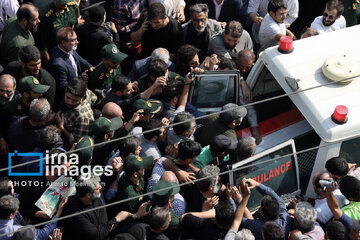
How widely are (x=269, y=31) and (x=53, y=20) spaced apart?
120 inches

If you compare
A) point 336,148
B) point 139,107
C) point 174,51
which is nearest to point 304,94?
point 336,148

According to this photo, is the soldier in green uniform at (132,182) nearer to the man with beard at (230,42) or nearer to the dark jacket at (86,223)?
the dark jacket at (86,223)

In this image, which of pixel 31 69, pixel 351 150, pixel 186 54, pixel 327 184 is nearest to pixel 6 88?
pixel 31 69

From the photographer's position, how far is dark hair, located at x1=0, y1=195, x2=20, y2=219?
569cm

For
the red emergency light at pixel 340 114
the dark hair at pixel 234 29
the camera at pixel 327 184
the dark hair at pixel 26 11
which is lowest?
the camera at pixel 327 184

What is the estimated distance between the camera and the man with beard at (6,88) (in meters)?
7.01

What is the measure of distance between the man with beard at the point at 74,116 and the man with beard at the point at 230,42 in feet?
6.97

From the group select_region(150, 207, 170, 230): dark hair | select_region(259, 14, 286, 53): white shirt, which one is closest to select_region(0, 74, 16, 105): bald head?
select_region(150, 207, 170, 230): dark hair

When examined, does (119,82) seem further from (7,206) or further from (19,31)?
(7,206)

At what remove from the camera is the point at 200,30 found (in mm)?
8398

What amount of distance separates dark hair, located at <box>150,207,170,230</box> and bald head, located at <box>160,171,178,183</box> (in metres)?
0.51

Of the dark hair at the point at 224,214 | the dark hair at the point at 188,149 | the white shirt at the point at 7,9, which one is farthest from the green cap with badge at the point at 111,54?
the dark hair at the point at 224,214

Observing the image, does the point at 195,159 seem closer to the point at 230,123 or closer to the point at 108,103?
the point at 230,123

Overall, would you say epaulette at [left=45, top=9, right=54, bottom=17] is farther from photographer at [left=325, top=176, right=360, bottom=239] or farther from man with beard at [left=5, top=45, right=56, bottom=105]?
photographer at [left=325, top=176, right=360, bottom=239]
